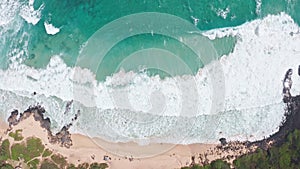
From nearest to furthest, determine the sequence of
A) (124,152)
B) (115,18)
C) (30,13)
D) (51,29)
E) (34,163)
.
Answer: (34,163) → (124,152) → (115,18) → (51,29) → (30,13)

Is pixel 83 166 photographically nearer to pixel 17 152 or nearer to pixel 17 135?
pixel 17 152

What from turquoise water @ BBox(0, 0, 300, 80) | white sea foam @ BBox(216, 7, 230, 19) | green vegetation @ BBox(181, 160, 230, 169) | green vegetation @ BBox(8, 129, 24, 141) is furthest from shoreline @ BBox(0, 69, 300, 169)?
white sea foam @ BBox(216, 7, 230, 19)

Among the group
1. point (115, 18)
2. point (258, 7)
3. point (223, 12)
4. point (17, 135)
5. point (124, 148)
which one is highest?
point (258, 7)

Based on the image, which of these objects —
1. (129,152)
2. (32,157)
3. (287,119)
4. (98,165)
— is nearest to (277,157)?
(287,119)

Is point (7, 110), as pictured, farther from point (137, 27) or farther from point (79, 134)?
point (137, 27)

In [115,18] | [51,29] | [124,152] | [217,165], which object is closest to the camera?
[217,165]
